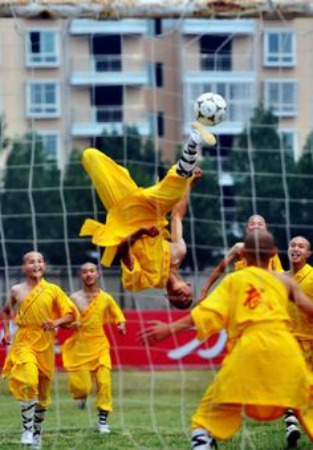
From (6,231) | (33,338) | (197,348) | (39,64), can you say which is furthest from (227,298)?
(6,231)

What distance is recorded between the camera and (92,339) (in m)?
17.6

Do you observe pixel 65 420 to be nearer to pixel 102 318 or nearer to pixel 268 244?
pixel 102 318

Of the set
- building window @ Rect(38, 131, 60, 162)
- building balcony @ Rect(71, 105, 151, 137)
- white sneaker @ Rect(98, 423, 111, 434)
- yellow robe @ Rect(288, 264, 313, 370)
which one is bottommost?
white sneaker @ Rect(98, 423, 111, 434)

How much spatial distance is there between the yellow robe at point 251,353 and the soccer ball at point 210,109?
263 cm

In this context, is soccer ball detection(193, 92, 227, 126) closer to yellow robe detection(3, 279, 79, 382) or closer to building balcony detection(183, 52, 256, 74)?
yellow robe detection(3, 279, 79, 382)

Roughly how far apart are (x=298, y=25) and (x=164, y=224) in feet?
14.4

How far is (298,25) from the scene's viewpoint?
707 inches

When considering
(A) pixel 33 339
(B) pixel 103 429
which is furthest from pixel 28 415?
(B) pixel 103 429

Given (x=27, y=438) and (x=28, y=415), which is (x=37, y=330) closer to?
(x=28, y=415)

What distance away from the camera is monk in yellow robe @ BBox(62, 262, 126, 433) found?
17250 millimetres

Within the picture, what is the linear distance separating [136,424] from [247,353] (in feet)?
20.8

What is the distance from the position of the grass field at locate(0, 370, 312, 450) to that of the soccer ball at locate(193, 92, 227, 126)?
108 inches

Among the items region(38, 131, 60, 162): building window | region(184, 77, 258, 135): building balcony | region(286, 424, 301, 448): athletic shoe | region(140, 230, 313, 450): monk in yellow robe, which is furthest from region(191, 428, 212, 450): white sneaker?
region(38, 131, 60, 162): building window

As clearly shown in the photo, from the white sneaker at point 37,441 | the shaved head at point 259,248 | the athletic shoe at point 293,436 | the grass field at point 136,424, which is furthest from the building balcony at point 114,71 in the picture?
the shaved head at point 259,248
